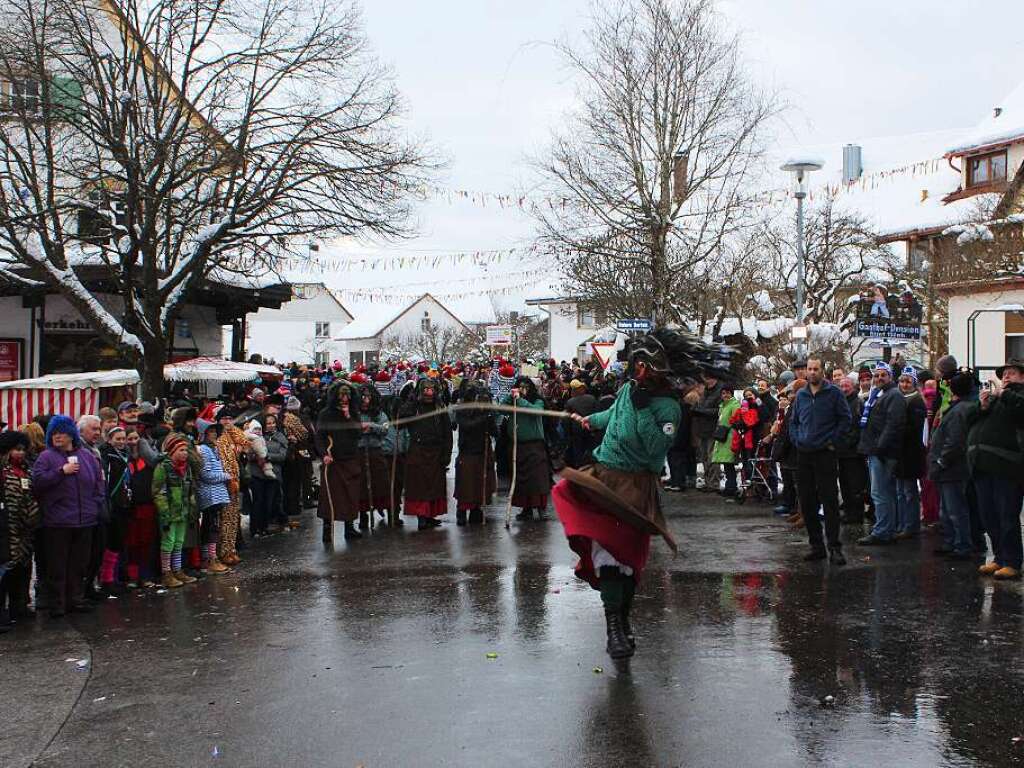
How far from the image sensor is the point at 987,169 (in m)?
40.8

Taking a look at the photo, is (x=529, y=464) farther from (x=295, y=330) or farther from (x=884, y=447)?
(x=295, y=330)

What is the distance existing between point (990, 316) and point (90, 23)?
22.3 metres

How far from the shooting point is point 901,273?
34500mm

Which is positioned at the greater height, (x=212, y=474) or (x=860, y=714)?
(x=212, y=474)

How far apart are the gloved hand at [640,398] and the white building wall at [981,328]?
20410mm

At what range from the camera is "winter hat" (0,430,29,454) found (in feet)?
26.2

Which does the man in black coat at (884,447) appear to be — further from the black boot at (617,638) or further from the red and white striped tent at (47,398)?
the red and white striped tent at (47,398)

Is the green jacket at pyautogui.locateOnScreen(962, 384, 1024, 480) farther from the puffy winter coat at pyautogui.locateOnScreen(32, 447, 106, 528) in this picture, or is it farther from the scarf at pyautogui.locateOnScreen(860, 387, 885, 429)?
the puffy winter coat at pyautogui.locateOnScreen(32, 447, 106, 528)

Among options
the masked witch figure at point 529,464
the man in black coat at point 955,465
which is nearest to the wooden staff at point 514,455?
the masked witch figure at point 529,464

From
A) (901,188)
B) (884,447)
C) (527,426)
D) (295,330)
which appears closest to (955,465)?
(884,447)

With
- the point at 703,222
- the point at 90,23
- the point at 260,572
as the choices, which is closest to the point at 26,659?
the point at 260,572

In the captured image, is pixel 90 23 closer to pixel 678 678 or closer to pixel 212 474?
pixel 212 474

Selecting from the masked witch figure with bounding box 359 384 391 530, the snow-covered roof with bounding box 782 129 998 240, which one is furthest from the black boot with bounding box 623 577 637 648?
the snow-covered roof with bounding box 782 129 998 240

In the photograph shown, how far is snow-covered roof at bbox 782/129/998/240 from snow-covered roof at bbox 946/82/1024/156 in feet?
3.64
